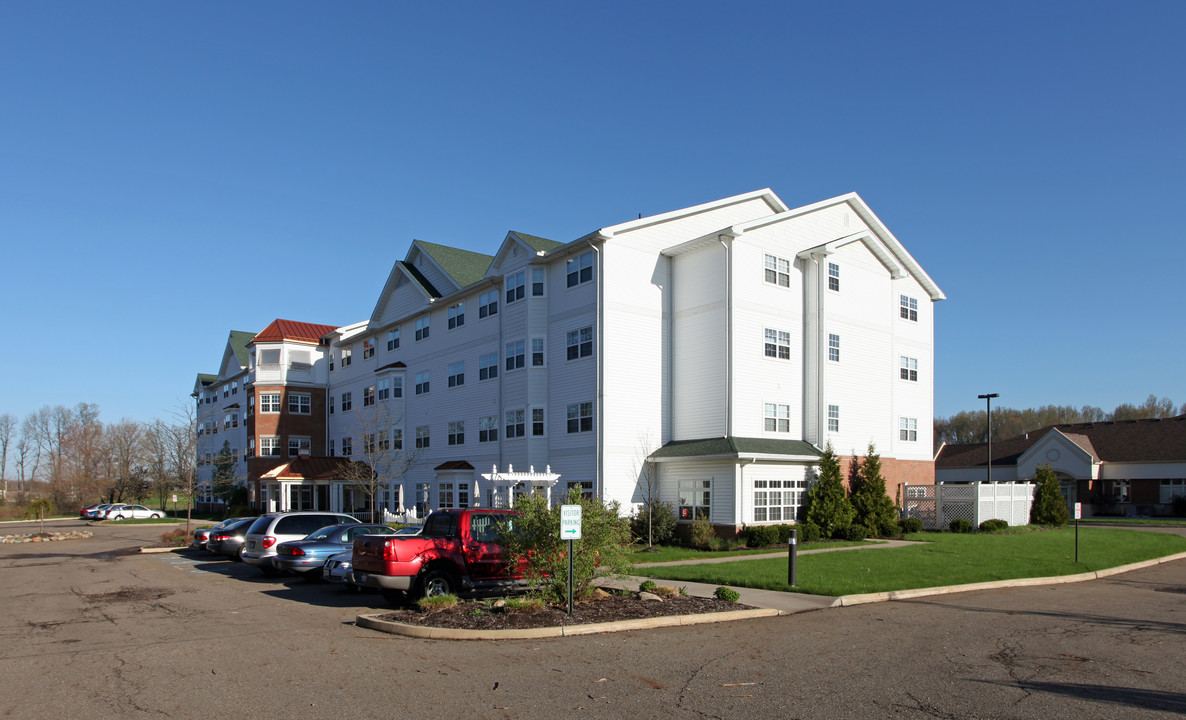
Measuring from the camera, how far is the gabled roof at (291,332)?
55094 millimetres

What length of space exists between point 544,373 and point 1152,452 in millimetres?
46010

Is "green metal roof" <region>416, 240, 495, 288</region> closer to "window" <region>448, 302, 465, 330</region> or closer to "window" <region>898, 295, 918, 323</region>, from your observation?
"window" <region>448, 302, 465, 330</region>

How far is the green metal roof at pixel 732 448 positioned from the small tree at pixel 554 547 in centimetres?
1420

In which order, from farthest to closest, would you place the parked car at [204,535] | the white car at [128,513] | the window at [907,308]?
the white car at [128,513] < the window at [907,308] < the parked car at [204,535]

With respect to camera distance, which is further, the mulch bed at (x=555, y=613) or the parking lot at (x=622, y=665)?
the mulch bed at (x=555, y=613)

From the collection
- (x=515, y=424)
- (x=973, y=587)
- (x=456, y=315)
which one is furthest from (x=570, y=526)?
(x=456, y=315)

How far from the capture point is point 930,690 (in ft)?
29.0

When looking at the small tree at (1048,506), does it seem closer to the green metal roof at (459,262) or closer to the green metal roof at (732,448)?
the green metal roof at (732,448)

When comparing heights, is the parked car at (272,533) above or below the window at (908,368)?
below

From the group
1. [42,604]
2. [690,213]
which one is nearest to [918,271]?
[690,213]

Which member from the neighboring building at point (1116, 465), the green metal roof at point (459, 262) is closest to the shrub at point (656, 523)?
the green metal roof at point (459, 262)

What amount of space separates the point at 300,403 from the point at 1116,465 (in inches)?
2186

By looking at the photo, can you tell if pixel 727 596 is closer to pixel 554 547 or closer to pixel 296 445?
pixel 554 547

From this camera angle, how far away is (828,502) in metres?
30.3
